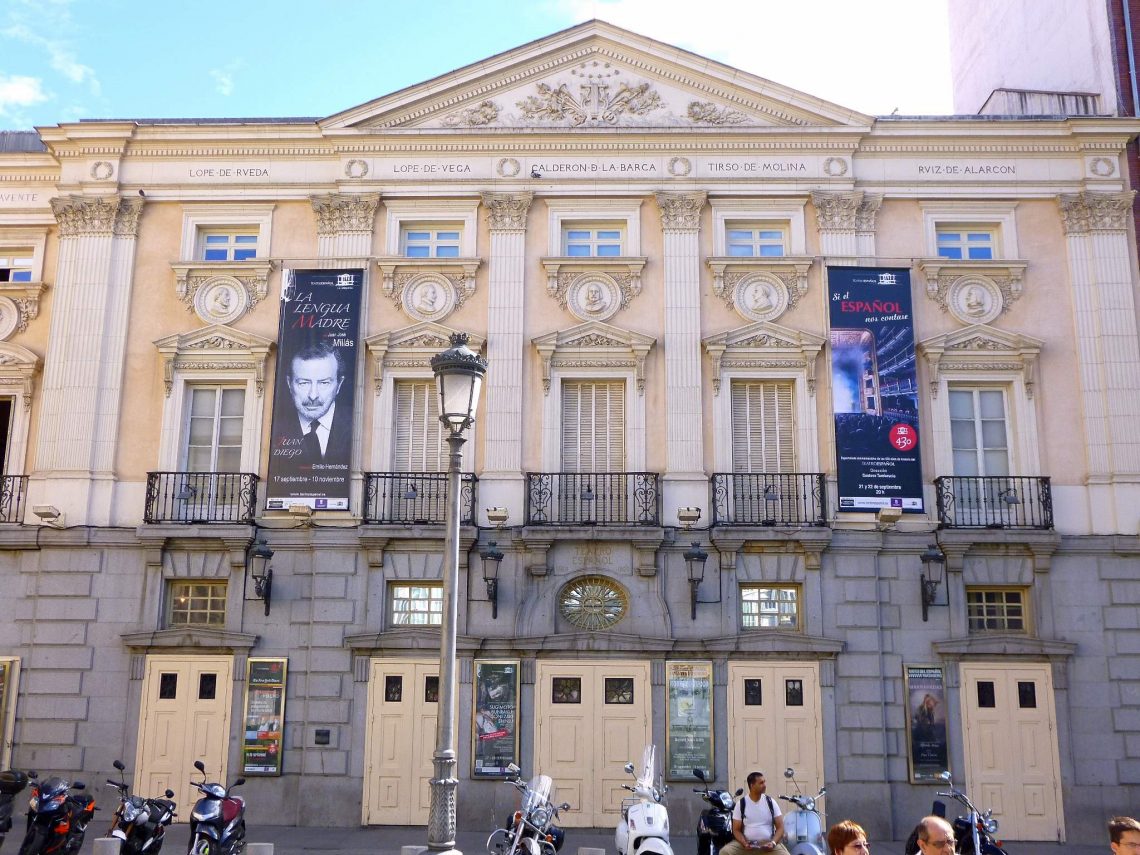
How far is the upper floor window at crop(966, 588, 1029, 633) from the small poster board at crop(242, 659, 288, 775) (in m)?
11.9

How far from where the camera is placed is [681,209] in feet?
66.1

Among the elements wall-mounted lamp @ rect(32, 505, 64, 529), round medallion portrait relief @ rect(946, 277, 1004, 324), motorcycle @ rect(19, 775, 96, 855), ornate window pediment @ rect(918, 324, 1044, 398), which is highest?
round medallion portrait relief @ rect(946, 277, 1004, 324)

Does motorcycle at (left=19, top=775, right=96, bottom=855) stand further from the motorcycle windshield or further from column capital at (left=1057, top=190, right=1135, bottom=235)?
column capital at (left=1057, top=190, right=1135, bottom=235)

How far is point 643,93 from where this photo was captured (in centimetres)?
2062

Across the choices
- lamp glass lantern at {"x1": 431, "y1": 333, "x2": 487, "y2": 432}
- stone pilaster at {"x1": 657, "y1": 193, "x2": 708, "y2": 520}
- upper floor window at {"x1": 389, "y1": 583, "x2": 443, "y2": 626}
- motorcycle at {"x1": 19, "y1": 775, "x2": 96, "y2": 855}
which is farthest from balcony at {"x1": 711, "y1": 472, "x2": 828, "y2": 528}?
motorcycle at {"x1": 19, "y1": 775, "x2": 96, "y2": 855}

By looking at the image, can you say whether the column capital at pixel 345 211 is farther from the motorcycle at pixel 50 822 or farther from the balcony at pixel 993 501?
the balcony at pixel 993 501

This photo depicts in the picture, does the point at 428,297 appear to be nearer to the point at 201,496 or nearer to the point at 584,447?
the point at 584,447

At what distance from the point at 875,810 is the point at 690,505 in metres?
5.79

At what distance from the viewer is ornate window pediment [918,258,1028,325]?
64.8 feet

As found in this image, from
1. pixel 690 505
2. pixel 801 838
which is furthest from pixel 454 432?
pixel 690 505

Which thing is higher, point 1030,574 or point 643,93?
point 643,93

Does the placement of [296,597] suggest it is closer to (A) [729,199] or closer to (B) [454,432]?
(B) [454,432]

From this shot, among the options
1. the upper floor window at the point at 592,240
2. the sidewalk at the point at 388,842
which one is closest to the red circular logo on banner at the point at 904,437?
the upper floor window at the point at 592,240

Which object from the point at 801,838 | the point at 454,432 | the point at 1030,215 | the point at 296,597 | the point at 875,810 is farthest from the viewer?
the point at 1030,215
